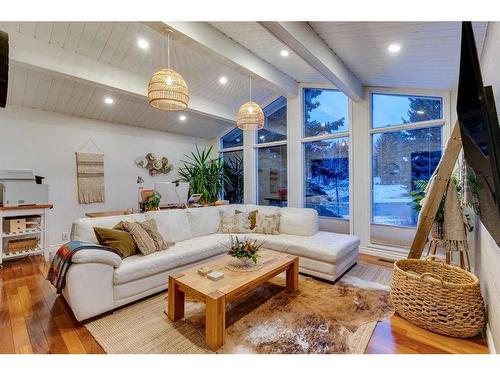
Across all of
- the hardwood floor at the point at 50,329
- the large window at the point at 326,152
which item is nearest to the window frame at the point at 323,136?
the large window at the point at 326,152

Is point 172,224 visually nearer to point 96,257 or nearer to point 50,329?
point 96,257

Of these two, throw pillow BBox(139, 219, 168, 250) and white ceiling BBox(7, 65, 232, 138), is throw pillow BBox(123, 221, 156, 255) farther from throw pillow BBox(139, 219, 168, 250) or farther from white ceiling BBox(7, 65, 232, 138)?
white ceiling BBox(7, 65, 232, 138)

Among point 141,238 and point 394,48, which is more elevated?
point 394,48

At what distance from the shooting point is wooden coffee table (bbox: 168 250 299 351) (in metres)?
1.81

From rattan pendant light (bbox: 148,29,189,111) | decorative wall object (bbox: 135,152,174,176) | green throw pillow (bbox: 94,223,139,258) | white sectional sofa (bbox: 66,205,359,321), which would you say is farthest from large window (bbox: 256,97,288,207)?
green throw pillow (bbox: 94,223,139,258)

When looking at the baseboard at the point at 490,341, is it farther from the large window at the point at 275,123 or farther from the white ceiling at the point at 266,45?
the large window at the point at 275,123

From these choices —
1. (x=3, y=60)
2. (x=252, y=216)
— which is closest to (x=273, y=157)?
(x=252, y=216)

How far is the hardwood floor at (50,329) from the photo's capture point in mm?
1312

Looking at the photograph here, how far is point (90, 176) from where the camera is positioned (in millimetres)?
4742

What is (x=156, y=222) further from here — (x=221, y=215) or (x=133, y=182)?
(x=133, y=182)

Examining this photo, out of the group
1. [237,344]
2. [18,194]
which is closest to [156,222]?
[237,344]

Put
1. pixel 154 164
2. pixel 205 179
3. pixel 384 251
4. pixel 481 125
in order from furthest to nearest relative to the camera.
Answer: pixel 154 164
pixel 205 179
pixel 384 251
pixel 481 125

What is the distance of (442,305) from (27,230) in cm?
505
